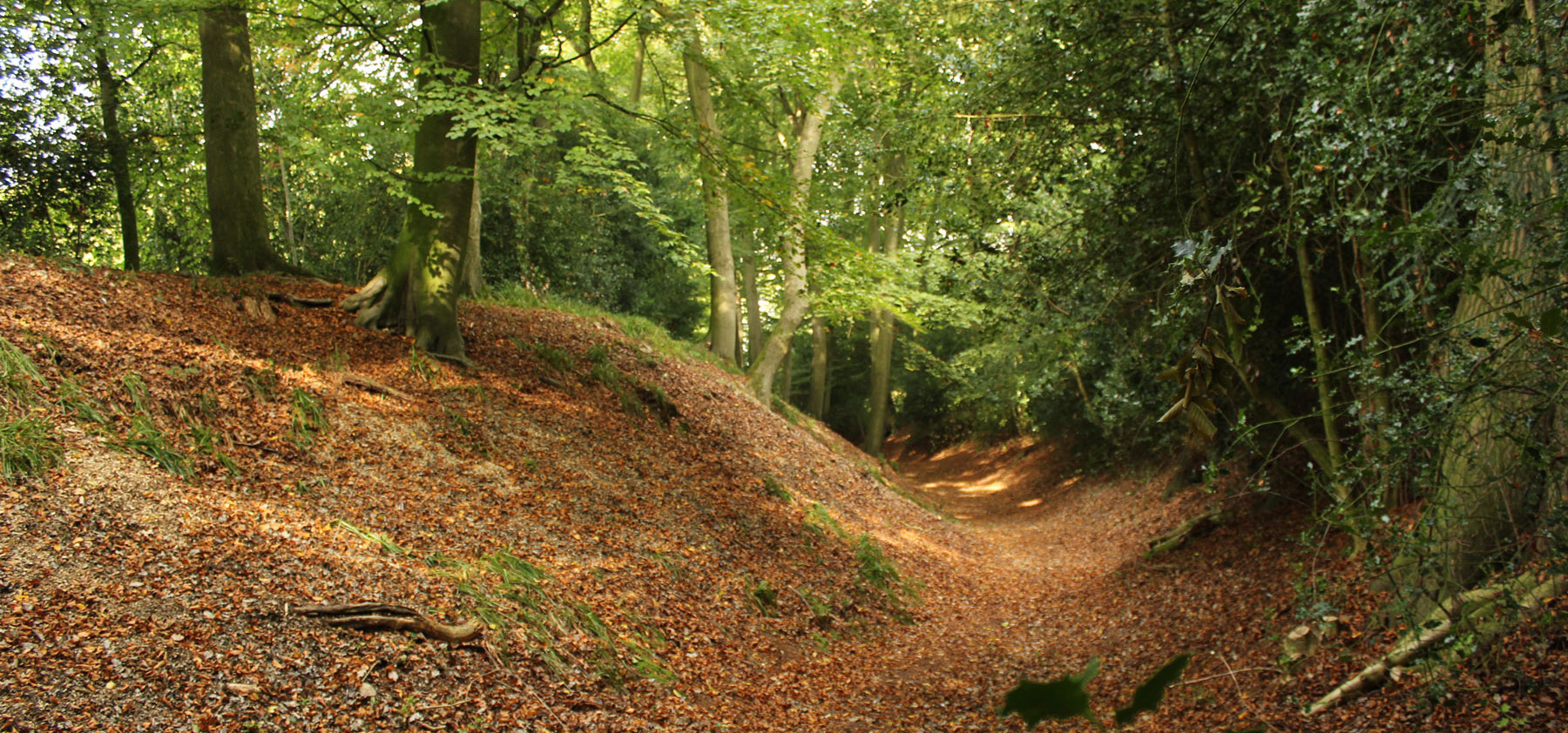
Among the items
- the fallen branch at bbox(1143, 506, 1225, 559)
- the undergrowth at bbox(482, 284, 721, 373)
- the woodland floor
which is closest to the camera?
the woodland floor

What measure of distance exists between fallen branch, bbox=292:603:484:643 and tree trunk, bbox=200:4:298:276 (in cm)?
640

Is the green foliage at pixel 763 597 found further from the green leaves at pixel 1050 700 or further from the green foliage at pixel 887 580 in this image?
the green leaves at pixel 1050 700

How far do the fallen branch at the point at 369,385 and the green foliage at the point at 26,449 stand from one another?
9.41 ft

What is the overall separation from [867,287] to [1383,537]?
30.4 ft

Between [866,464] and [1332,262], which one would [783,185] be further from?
[866,464]

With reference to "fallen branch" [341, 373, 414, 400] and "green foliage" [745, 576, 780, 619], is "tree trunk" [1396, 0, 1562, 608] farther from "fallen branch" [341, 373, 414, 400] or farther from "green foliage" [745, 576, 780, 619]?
"fallen branch" [341, 373, 414, 400]

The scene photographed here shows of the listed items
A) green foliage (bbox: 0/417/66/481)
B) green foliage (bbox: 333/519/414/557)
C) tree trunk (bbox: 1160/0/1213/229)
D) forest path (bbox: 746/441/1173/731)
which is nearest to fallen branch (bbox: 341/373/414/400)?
green foliage (bbox: 333/519/414/557)

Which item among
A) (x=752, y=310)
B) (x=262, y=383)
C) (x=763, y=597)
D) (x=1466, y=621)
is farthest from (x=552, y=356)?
(x=752, y=310)

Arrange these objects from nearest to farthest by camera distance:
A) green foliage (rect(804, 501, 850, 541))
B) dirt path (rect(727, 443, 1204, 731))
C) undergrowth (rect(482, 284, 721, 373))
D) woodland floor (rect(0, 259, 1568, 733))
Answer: woodland floor (rect(0, 259, 1568, 733)) → dirt path (rect(727, 443, 1204, 731)) → green foliage (rect(804, 501, 850, 541)) → undergrowth (rect(482, 284, 721, 373))

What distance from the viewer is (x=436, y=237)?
365 inches

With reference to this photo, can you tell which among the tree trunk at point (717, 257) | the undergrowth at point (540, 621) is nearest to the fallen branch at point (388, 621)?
the undergrowth at point (540, 621)

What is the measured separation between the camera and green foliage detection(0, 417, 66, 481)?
4.73m

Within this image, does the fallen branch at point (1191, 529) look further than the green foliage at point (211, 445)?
Yes

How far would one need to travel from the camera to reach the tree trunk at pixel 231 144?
936 cm
